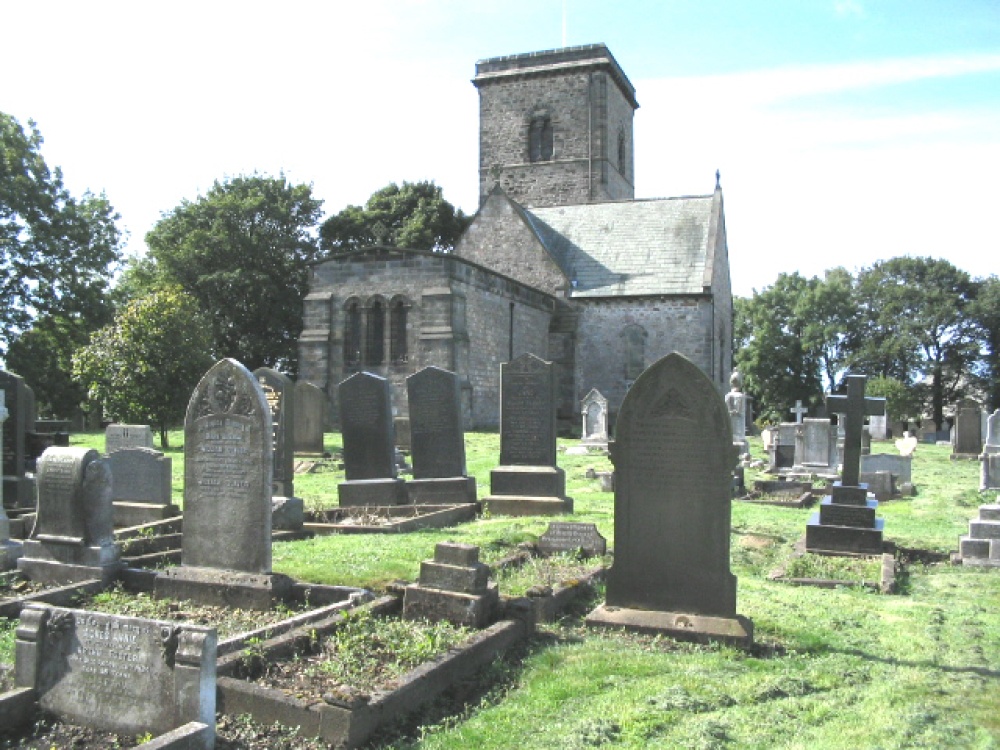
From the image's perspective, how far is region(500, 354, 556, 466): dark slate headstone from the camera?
11.7m

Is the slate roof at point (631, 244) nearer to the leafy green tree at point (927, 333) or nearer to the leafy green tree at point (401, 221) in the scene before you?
the leafy green tree at point (401, 221)

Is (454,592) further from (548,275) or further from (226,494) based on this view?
(548,275)

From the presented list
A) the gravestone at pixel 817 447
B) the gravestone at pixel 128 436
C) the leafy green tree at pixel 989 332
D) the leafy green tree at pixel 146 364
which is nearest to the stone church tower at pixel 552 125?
the leafy green tree at pixel 146 364

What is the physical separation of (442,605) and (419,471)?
238 inches

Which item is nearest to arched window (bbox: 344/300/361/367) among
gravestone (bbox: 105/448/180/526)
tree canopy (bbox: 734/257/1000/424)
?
gravestone (bbox: 105/448/180/526)

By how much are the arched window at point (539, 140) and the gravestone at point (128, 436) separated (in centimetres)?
2959

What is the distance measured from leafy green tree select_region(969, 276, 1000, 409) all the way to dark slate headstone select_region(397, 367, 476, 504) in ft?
147

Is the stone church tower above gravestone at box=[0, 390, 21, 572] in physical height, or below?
above

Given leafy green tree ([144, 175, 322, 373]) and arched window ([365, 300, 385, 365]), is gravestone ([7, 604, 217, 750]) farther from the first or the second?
leafy green tree ([144, 175, 322, 373])

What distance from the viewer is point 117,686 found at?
13.7ft

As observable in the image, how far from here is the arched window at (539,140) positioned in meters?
40.4

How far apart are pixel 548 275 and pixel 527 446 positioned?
21245 millimetres

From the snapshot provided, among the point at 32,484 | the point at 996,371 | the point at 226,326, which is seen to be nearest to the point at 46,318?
the point at 226,326

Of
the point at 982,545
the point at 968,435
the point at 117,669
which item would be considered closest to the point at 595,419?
the point at 968,435
